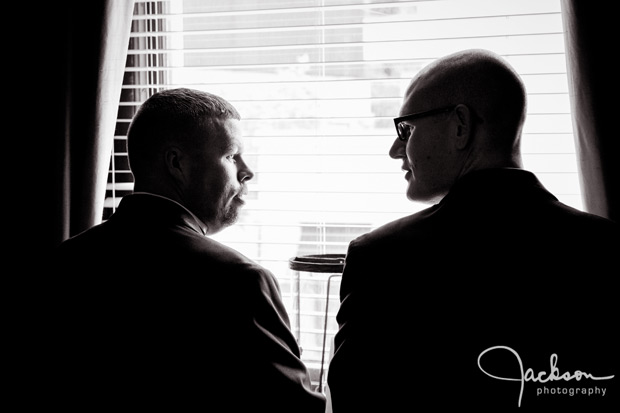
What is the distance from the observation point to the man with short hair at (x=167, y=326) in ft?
3.95

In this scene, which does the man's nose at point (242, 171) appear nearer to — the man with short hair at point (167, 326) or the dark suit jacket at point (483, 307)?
the man with short hair at point (167, 326)

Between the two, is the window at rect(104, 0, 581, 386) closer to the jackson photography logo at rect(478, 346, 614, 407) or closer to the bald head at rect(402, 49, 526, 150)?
the bald head at rect(402, 49, 526, 150)

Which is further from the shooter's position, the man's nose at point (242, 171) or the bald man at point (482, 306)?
the man's nose at point (242, 171)

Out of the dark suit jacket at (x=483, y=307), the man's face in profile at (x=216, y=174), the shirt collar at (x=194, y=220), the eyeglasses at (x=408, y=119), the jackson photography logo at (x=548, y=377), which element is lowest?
the jackson photography logo at (x=548, y=377)

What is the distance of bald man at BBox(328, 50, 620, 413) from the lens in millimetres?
1085

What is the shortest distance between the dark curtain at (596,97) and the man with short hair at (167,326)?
0.85m

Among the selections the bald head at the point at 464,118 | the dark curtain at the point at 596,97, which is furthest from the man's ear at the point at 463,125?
the dark curtain at the point at 596,97

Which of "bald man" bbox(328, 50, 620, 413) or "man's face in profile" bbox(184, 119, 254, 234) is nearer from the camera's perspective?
"bald man" bbox(328, 50, 620, 413)

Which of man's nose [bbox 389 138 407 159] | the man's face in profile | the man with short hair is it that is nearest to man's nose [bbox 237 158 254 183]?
the man's face in profile

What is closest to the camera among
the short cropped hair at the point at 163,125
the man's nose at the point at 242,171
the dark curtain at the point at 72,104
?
the short cropped hair at the point at 163,125

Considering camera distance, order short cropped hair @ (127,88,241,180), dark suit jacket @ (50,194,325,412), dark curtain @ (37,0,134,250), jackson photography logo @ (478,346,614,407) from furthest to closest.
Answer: dark curtain @ (37,0,134,250) < short cropped hair @ (127,88,241,180) < dark suit jacket @ (50,194,325,412) < jackson photography logo @ (478,346,614,407)

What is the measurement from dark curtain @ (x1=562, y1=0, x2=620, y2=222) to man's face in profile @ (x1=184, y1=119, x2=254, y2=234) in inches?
34.1

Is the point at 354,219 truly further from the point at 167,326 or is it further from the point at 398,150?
the point at 167,326

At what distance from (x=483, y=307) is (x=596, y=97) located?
702mm
